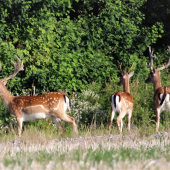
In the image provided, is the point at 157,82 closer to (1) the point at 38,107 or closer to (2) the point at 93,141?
(1) the point at 38,107

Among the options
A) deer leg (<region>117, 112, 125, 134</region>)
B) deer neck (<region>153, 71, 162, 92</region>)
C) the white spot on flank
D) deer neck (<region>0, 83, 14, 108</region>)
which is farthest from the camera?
deer neck (<region>153, 71, 162, 92</region>)

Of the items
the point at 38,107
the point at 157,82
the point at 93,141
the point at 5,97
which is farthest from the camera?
the point at 157,82

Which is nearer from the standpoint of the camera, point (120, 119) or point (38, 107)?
point (38, 107)

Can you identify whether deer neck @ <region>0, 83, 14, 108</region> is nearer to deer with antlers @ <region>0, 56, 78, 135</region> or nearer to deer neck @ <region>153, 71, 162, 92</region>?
deer with antlers @ <region>0, 56, 78, 135</region>

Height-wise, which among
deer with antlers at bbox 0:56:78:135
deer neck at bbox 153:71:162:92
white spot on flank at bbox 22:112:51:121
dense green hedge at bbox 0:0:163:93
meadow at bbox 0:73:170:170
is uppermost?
dense green hedge at bbox 0:0:163:93

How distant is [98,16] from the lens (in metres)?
12.4

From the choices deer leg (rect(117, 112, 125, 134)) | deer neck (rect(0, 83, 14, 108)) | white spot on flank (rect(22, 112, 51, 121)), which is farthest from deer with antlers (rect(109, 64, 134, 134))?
deer neck (rect(0, 83, 14, 108))

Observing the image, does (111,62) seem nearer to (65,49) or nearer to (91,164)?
(65,49)

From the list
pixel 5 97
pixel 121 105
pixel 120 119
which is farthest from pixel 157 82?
pixel 5 97

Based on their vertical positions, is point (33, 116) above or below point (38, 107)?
below

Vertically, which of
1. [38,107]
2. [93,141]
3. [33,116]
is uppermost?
[38,107]

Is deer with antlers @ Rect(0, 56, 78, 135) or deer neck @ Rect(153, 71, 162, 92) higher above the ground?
deer neck @ Rect(153, 71, 162, 92)

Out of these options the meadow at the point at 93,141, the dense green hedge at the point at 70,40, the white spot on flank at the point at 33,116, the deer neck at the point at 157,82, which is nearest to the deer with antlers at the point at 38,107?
the white spot on flank at the point at 33,116

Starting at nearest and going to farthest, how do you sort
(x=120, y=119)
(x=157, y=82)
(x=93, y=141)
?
1. (x=93, y=141)
2. (x=120, y=119)
3. (x=157, y=82)
